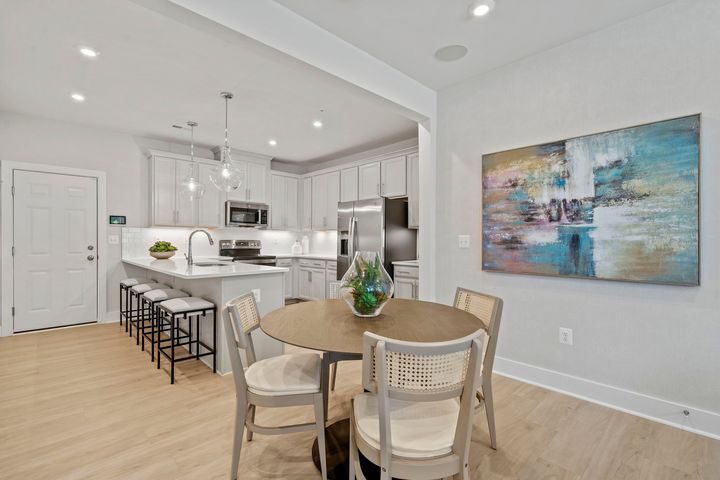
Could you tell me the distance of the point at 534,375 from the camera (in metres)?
2.73

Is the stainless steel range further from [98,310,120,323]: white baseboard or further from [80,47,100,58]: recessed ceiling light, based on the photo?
[80,47,100,58]: recessed ceiling light

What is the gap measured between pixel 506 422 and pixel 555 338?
2.78ft

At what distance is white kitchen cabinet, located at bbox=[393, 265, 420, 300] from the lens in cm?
394

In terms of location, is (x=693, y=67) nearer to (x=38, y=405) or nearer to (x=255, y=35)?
(x=255, y=35)

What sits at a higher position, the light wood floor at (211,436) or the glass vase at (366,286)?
the glass vase at (366,286)

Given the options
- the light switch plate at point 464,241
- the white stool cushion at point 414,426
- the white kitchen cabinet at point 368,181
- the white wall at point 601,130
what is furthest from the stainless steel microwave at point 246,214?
the white stool cushion at point 414,426

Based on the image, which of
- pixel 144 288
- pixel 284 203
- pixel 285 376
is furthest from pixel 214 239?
pixel 285 376

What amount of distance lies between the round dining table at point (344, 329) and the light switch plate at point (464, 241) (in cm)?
116

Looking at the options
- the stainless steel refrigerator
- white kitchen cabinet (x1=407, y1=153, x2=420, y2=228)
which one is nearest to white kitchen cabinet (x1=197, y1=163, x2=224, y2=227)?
the stainless steel refrigerator

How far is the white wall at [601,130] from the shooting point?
203cm

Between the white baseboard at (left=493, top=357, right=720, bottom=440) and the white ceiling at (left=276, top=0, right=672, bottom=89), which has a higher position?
the white ceiling at (left=276, top=0, right=672, bottom=89)

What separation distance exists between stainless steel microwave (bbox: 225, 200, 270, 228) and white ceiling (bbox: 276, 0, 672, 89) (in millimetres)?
3691

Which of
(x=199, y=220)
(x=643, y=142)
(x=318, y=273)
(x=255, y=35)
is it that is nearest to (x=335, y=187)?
(x=318, y=273)

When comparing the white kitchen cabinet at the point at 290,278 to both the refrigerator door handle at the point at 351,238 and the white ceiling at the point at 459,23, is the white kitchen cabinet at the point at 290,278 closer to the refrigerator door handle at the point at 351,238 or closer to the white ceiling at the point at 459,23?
the refrigerator door handle at the point at 351,238
